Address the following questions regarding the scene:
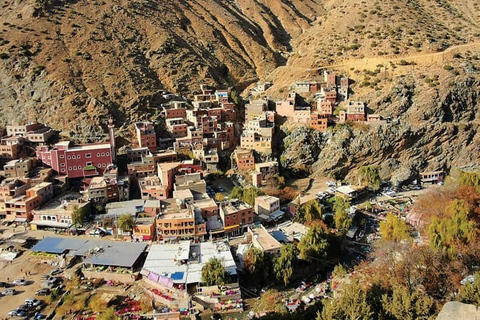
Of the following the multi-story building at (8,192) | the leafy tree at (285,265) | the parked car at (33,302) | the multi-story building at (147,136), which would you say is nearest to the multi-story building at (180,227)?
the leafy tree at (285,265)

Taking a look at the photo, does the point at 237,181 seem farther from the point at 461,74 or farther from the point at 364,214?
the point at 461,74

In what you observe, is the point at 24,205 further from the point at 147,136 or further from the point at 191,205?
the point at 191,205

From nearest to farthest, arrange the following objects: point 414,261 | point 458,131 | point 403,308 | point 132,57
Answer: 1. point 403,308
2. point 414,261
3. point 458,131
4. point 132,57

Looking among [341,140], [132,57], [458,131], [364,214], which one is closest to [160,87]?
[132,57]

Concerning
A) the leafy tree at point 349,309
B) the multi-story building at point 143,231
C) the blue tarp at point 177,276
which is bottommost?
the blue tarp at point 177,276

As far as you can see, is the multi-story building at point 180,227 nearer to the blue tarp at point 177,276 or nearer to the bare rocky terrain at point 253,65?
the blue tarp at point 177,276

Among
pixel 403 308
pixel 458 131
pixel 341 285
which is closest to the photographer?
pixel 403 308

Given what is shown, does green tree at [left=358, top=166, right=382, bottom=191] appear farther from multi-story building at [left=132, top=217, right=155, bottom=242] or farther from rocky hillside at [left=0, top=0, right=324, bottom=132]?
rocky hillside at [left=0, top=0, right=324, bottom=132]
